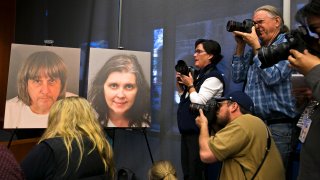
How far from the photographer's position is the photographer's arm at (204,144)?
6.15 ft

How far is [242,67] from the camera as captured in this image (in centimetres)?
241

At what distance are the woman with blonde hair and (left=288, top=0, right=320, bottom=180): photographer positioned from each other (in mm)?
936

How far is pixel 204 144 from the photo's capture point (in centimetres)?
197

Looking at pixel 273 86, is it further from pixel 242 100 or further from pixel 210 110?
pixel 210 110

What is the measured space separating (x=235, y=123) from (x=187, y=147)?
100 centimetres

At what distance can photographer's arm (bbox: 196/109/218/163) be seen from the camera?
1874 millimetres

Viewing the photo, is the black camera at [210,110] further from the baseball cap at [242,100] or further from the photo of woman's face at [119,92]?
the photo of woman's face at [119,92]

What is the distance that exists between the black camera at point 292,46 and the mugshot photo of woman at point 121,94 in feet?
6.18

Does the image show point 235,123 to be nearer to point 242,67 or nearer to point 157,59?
point 242,67

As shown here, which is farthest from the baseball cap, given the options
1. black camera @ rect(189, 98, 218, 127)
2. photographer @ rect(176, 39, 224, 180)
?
photographer @ rect(176, 39, 224, 180)

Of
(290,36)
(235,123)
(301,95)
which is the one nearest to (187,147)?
(235,123)

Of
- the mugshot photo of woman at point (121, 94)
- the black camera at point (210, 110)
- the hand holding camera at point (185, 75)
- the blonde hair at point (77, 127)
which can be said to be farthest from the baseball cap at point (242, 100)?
the mugshot photo of woman at point (121, 94)

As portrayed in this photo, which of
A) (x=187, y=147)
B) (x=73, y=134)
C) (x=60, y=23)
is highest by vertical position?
(x=60, y=23)

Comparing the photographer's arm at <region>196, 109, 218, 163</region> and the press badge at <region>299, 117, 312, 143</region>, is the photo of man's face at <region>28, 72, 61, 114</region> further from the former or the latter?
the press badge at <region>299, 117, 312, 143</region>
